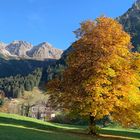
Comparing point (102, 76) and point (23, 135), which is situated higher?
point (102, 76)

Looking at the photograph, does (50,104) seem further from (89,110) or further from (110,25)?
(110,25)

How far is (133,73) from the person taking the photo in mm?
53250

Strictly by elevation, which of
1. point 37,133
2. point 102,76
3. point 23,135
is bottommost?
point 23,135

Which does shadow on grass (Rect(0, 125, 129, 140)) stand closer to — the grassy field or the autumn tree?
the grassy field

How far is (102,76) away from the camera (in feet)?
168

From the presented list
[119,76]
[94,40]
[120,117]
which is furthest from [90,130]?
[94,40]

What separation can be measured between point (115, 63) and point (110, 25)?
206 inches

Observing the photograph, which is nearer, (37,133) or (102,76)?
(37,133)

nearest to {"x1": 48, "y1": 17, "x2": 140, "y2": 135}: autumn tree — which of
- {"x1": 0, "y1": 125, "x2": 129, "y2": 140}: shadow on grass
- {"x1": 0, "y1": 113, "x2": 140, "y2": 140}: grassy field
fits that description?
{"x1": 0, "y1": 113, "x2": 140, "y2": 140}: grassy field

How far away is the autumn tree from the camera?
5106 centimetres

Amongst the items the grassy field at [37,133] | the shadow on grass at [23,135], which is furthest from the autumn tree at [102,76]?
the shadow on grass at [23,135]

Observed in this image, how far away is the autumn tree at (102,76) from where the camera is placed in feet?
168

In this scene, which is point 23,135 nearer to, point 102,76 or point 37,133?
point 37,133

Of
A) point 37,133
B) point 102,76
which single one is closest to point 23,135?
point 37,133
